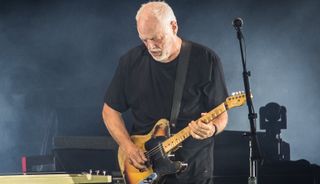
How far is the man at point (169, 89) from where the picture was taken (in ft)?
15.4

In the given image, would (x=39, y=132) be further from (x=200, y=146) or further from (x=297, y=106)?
(x=200, y=146)

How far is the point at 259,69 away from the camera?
825 cm

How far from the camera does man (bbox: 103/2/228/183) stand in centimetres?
468

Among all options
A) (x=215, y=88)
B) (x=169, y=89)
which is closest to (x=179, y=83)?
(x=169, y=89)

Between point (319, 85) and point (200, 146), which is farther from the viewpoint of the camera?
point (319, 85)

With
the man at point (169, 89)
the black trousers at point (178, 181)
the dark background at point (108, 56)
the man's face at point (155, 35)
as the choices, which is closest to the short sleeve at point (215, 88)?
the man at point (169, 89)

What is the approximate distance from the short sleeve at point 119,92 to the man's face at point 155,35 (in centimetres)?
34

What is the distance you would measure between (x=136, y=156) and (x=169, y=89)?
0.55 m

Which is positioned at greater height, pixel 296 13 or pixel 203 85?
pixel 296 13

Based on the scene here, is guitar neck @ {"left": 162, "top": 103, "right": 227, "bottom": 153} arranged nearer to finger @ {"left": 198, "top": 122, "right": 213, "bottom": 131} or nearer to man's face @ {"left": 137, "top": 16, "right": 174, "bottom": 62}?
finger @ {"left": 198, "top": 122, "right": 213, "bottom": 131}

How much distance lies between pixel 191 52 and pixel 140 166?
91 centimetres

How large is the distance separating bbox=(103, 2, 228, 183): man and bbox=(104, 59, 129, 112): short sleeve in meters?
0.05

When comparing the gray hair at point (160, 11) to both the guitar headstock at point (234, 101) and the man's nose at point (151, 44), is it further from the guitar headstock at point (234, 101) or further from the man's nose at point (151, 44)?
the guitar headstock at point (234, 101)

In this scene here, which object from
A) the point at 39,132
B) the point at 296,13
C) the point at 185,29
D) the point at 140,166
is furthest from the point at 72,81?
the point at 140,166
